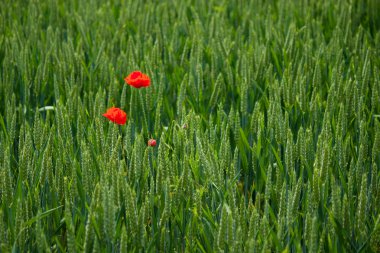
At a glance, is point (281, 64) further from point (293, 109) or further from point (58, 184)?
point (58, 184)

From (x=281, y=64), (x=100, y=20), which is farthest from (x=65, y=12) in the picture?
(x=281, y=64)

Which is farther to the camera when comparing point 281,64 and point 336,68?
point 281,64

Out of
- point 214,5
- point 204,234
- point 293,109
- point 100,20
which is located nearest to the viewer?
point 204,234

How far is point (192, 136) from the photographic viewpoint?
2047 mm

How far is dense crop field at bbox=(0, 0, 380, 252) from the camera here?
5.16 feet

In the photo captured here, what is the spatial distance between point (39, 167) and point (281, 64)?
1455mm

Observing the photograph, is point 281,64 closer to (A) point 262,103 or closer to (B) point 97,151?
(A) point 262,103

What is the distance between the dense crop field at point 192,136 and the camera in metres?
1.57

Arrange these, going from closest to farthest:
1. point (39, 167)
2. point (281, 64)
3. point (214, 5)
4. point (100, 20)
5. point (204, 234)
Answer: point (204, 234)
point (39, 167)
point (281, 64)
point (100, 20)
point (214, 5)

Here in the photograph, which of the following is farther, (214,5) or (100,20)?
(214,5)

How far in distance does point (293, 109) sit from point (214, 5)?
1930 millimetres

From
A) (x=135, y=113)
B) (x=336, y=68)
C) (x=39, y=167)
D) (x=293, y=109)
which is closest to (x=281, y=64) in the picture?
(x=336, y=68)

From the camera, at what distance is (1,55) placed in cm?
307

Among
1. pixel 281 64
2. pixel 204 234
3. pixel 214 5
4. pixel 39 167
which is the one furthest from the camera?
pixel 214 5
